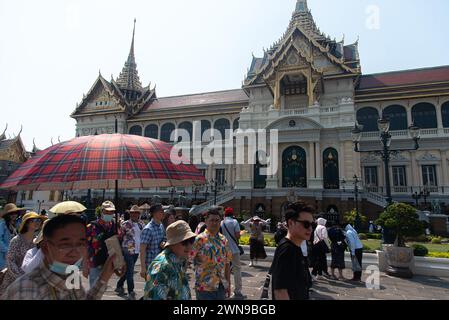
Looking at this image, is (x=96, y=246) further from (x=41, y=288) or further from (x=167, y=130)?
(x=167, y=130)

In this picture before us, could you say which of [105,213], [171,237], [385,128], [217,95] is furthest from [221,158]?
A: [171,237]

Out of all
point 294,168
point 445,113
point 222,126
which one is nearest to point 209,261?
point 294,168

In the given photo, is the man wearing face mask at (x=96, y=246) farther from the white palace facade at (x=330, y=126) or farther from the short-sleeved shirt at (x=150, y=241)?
the white palace facade at (x=330, y=126)

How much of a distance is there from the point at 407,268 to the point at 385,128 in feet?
16.5

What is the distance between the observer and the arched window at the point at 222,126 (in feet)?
106

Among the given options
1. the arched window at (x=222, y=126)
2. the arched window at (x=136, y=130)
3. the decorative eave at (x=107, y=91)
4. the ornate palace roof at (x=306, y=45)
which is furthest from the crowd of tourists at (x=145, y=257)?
the decorative eave at (x=107, y=91)

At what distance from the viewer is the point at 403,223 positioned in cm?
845

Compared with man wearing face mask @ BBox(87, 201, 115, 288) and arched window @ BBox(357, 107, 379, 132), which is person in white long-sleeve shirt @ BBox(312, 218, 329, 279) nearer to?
man wearing face mask @ BBox(87, 201, 115, 288)

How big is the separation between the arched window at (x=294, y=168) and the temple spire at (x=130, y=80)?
2738 centimetres

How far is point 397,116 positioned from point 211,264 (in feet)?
94.6

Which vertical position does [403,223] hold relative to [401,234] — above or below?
above

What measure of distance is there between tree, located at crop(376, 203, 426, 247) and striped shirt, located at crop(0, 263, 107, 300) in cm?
907

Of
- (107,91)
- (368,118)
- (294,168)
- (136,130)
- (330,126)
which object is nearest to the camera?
(330,126)
